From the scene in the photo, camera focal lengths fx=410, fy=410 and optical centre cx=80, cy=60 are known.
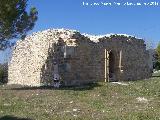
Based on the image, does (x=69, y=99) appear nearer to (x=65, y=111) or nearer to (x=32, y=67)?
(x=65, y=111)

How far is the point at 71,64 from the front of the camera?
23766mm

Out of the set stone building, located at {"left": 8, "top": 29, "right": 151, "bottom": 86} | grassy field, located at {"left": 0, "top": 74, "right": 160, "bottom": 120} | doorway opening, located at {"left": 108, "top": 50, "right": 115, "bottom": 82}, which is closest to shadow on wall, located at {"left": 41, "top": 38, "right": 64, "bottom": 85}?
stone building, located at {"left": 8, "top": 29, "right": 151, "bottom": 86}

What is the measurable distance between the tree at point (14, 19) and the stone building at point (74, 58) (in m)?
1.40

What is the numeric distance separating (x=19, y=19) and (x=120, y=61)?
6.98 metres

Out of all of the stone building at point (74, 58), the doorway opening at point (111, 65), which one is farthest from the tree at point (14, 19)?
the doorway opening at point (111, 65)

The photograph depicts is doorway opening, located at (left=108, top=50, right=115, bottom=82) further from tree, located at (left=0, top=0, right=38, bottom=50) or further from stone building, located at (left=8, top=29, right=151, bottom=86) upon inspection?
tree, located at (left=0, top=0, right=38, bottom=50)

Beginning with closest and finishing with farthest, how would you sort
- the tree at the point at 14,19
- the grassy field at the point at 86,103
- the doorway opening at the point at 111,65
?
the grassy field at the point at 86,103, the tree at the point at 14,19, the doorway opening at the point at 111,65

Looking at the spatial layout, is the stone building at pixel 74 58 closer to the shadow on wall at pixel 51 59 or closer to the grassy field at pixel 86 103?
the shadow on wall at pixel 51 59

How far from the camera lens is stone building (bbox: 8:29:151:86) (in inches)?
934

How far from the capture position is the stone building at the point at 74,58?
23.7 meters

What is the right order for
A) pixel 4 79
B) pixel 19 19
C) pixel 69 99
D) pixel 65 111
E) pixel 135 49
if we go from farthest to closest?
1. pixel 4 79
2. pixel 135 49
3. pixel 19 19
4. pixel 69 99
5. pixel 65 111

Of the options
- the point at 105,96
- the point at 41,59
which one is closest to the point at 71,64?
the point at 41,59

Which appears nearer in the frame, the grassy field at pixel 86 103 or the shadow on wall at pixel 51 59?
the grassy field at pixel 86 103

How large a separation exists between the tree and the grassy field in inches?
158
